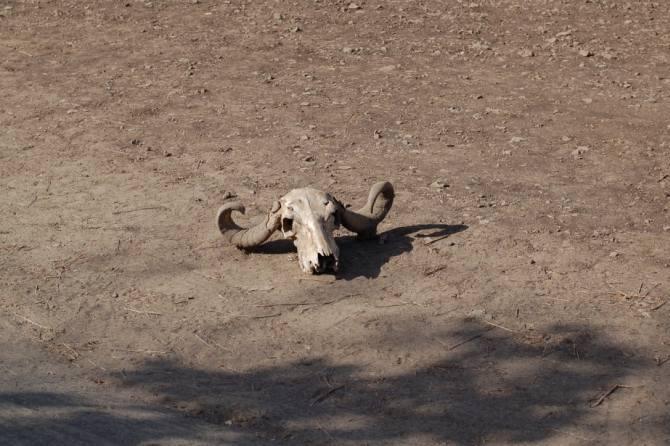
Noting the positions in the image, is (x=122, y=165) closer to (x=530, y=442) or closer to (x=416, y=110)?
(x=416, y=110)

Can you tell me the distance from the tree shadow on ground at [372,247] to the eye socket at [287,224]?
396 mm

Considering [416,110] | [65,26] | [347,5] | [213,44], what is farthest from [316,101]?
[65,26]

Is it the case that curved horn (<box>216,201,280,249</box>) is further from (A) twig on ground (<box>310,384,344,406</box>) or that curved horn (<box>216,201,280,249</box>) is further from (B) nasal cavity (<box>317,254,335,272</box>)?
(A) twig on ground (<box>310,384,344,406</box>)

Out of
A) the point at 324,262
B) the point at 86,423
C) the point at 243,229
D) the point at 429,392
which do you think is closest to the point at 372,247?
the point at 324,262

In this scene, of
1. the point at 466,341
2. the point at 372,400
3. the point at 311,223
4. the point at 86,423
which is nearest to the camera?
the point at 86,423

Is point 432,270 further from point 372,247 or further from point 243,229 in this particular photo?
point 243,229

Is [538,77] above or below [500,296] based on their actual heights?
above

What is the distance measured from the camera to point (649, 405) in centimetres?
586

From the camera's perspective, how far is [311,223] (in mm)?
7203

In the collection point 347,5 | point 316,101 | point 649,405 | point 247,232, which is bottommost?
point 649,405

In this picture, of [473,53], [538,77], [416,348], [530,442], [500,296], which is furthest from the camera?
[473,53]

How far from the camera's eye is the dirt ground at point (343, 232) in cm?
591

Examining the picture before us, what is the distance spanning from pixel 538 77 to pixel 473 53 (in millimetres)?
1053

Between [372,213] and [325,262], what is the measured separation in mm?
747
